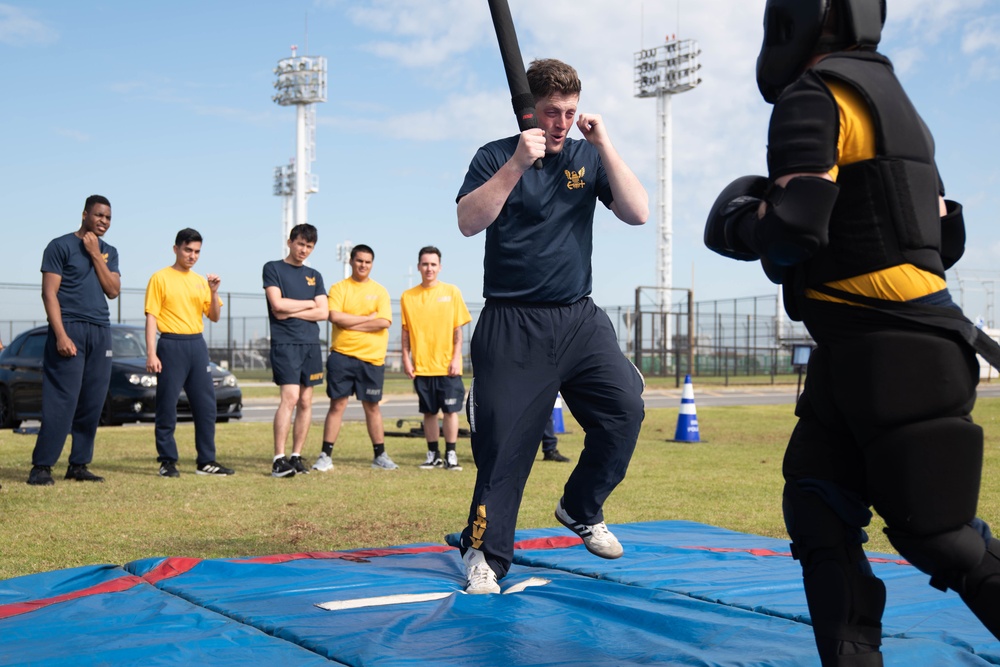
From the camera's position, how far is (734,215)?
2.72m

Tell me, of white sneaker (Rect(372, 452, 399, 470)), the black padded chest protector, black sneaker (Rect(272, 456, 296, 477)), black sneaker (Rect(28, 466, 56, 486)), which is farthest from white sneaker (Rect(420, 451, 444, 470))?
the black padded chest protector

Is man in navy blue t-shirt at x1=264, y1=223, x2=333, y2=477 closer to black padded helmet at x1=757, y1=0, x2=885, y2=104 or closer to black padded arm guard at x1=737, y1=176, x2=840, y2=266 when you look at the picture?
black padded helmet at x1=757, y1=0, x2=885, y2=104

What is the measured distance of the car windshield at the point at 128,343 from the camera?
13984mm

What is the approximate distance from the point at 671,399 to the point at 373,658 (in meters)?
22.7

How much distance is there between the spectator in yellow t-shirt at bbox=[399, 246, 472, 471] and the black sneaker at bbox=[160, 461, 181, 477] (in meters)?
2.27

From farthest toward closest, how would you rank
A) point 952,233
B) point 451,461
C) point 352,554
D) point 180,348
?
point 451,461
point 180,348
point 352,554
point 952,233

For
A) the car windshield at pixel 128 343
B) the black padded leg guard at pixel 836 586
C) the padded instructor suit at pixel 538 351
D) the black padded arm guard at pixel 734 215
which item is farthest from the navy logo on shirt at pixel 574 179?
the car windshield at pixel 128 343

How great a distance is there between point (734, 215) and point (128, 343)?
511 inches

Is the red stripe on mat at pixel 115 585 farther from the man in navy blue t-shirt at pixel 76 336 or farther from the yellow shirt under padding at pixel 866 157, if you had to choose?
the man in navy blue t-shirt at pixel 76 336

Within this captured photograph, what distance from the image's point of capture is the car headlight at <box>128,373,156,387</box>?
44.2 ft

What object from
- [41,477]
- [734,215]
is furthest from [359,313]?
[734,215]

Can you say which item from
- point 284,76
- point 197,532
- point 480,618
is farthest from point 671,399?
point 284,76

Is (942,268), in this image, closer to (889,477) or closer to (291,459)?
(889,477)

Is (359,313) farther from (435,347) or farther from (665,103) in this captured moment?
(665,103)
